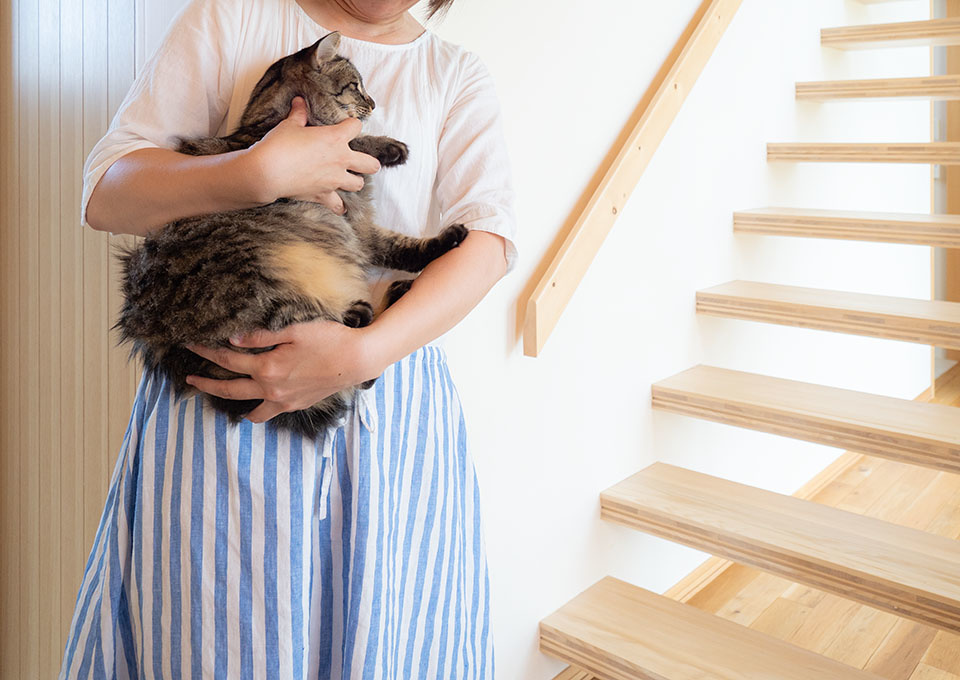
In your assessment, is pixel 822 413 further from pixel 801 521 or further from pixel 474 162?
pixel 474 162

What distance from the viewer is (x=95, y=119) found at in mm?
1676

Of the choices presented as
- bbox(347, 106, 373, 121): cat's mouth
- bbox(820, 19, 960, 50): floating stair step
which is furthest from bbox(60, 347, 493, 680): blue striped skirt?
bbox(820, 19, 960, 50): floating stair step

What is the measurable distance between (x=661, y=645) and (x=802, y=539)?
0.43 metres

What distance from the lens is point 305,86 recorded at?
3.51 ft

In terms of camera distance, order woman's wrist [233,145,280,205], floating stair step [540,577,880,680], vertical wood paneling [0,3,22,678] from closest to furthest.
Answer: woman's wrist [233,145,280,205] < floating stair step [540,577,880,680] < vertical wood paneling [0,3,22,678]

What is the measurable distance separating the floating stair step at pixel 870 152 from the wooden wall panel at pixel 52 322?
2140 millimetres

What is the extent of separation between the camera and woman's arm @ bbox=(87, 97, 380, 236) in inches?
36.3

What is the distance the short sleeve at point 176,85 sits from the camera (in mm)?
1014

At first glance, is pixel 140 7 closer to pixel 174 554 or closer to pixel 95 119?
pixel 95 119

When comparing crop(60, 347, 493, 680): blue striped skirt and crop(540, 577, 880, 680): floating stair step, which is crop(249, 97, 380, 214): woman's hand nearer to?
crop(60, 347, 493, 680): blue striped skirt

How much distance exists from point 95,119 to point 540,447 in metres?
1.26

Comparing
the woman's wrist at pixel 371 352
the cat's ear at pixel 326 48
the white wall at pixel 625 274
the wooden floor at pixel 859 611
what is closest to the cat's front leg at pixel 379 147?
the cat's ear at pixel 326 48

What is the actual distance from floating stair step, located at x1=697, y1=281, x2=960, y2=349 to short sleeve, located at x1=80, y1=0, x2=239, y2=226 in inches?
72.5

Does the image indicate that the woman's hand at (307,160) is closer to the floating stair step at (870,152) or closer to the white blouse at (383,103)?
the white blouse at (383,103)
